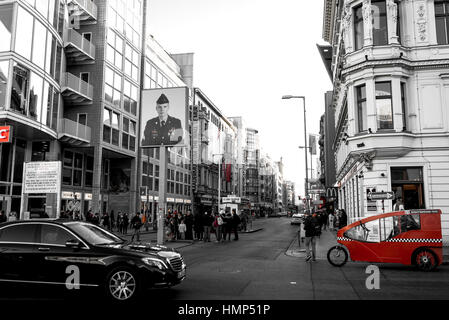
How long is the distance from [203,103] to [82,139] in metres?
42.3

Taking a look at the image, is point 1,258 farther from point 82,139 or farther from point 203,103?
point 203,103

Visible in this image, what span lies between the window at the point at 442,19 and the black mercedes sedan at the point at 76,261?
19.6m

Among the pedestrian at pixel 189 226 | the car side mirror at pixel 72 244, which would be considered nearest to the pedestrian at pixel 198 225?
the pedestrian at pixel 189 226

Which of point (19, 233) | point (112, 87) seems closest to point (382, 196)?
point (19, 233)

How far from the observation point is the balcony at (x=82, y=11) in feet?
105

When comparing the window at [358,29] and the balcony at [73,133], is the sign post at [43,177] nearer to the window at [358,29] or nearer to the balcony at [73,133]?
the balcony at [73,133]

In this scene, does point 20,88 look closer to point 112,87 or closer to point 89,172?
point 112,87

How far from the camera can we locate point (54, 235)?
8172mm

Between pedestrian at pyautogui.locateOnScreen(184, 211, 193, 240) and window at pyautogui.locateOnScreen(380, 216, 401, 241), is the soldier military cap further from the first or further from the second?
window at pyautogui.locateOnScreen(380, 216, 401, 241)

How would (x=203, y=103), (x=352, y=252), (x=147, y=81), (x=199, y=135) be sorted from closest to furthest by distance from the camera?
1. (x=352, y=252)
2. (x=147, y=81)
3. (x=199, y=135)
4. (x=203, y=103)

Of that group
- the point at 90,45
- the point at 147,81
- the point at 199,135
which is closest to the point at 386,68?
the point at 90,45

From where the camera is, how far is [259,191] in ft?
454

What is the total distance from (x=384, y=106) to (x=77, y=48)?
2332 cm

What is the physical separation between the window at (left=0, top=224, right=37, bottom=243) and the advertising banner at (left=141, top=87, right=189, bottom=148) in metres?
13.8
